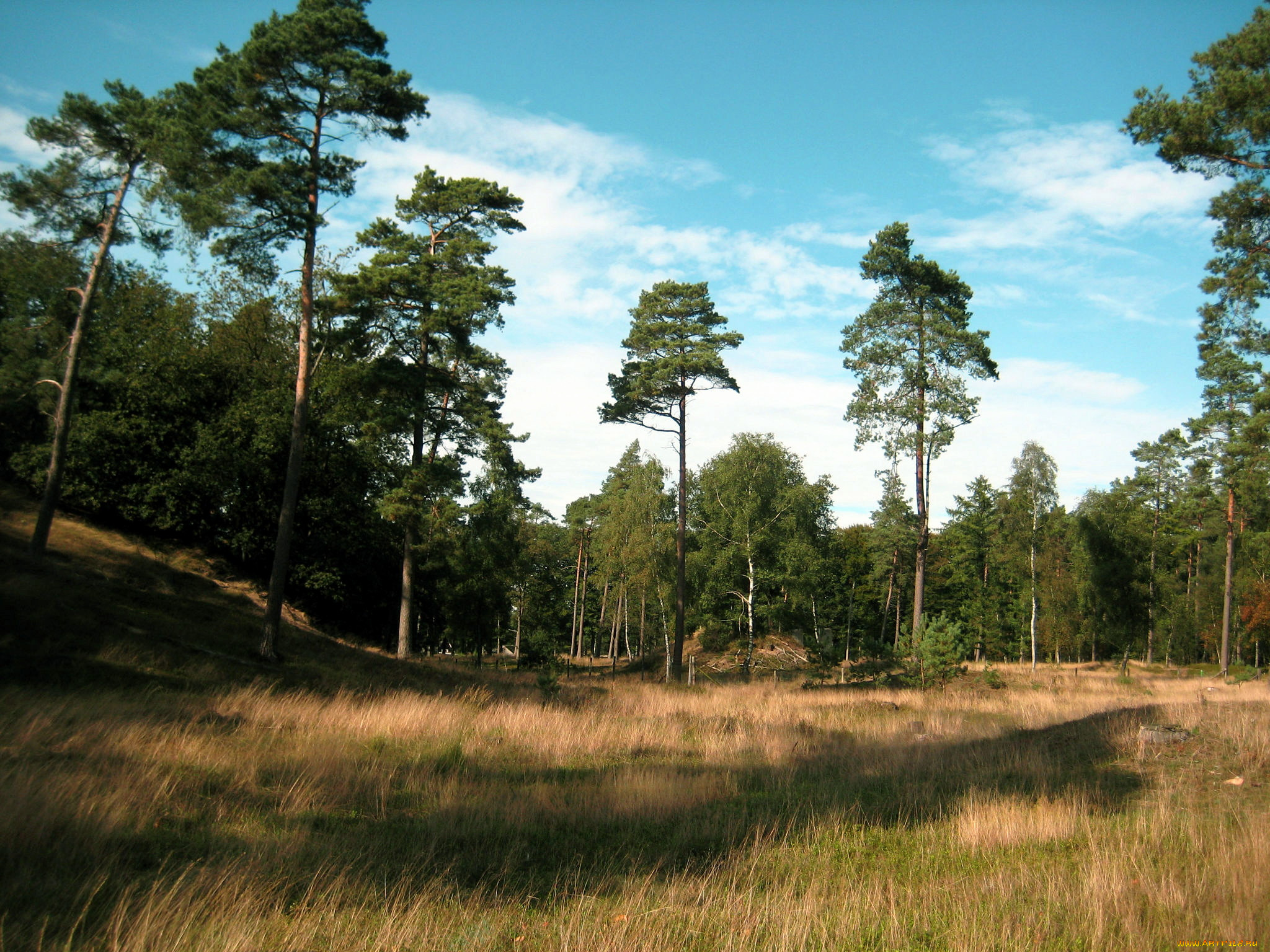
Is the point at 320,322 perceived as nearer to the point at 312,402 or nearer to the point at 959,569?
the point at 312,402

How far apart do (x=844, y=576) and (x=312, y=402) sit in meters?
42.2

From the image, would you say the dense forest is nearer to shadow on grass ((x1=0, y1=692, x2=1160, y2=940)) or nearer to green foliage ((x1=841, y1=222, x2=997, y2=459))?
green foliage ((x1=841, y1=222, x2=997, y2=459))

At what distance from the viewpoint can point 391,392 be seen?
72.1 feet

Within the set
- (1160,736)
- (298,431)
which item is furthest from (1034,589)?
(298,431)

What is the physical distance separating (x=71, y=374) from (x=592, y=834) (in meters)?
19.0

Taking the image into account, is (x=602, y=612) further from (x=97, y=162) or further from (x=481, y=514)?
(x=97, y=162)

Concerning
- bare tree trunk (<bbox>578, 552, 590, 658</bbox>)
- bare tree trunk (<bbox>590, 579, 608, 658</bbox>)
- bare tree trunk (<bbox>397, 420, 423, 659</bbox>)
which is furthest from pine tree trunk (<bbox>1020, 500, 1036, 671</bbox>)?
bare tree trunk (<bbox>397, 420, 423, 659</bbox>)

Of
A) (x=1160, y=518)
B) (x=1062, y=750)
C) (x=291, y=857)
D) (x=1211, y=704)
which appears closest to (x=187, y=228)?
(x=291, y=857)

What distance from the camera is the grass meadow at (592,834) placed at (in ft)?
13.4

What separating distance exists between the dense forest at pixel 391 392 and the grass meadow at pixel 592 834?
29.1 ft

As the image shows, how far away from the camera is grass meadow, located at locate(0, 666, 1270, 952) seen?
408 cm

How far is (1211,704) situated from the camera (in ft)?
40.1

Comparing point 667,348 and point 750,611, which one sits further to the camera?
point 750,611

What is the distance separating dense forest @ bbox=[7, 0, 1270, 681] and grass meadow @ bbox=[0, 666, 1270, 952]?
8.87 meters
